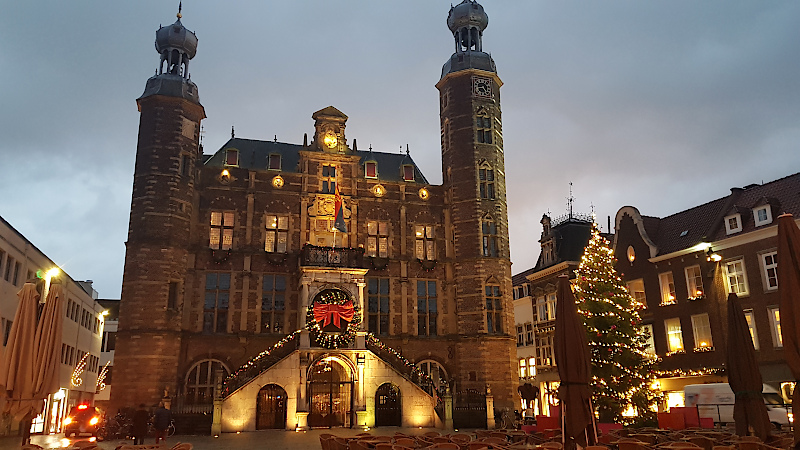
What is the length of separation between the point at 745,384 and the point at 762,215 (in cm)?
1729

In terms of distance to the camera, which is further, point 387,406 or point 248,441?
point 387,406

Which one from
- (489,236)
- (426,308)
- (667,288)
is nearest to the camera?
(667,288)

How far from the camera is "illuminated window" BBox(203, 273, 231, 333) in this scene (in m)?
29.7

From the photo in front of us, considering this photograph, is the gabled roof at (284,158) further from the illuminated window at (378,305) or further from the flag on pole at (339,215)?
the illuminated window at (378,305)

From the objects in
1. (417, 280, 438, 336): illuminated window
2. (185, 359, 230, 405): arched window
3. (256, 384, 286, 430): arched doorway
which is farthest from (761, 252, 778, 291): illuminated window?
(185, 359, 230, 405): arched window

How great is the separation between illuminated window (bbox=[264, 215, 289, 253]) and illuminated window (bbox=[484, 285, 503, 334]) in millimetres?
10988

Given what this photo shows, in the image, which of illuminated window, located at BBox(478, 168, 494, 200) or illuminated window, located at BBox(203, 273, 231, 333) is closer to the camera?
illuminated window, located at BBox(203, 273, 231, 333)

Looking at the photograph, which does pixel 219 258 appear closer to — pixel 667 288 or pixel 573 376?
pixel 573 376

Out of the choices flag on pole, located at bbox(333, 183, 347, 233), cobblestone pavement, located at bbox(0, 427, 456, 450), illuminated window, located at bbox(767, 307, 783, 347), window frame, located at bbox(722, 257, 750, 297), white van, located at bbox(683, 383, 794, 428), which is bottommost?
cobblestone pavement, located at bbox(0, 427, 456, 450)

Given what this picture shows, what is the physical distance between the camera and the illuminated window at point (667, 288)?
30859 mm

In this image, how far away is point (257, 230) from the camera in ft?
103

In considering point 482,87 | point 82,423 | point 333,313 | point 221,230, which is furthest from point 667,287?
point 82,423

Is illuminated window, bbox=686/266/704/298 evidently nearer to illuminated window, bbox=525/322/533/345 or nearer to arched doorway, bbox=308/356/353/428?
illuminated window, bbox=525/322/533/345

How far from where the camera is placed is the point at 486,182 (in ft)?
112
